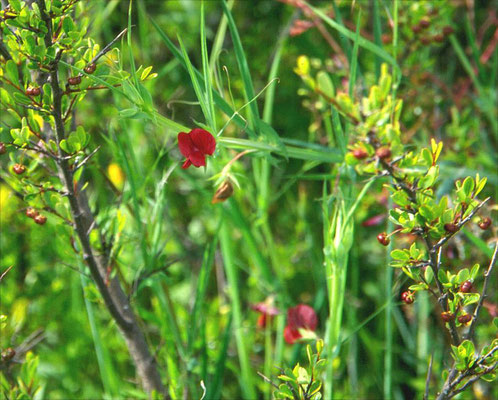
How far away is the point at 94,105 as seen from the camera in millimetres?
1679

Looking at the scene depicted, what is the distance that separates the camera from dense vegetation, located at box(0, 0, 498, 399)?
738 millimetres

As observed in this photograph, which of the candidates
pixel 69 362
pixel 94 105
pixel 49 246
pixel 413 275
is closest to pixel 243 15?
pixel 94 105

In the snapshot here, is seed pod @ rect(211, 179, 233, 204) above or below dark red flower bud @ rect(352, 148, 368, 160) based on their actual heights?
below

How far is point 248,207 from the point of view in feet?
5.40

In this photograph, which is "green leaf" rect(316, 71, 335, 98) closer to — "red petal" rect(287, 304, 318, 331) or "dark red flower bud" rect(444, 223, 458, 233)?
"dark red flower bud" rect(444, 223, 458, 233)

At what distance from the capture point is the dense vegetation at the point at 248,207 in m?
0.74

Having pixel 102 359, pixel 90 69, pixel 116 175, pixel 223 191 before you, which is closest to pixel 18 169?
pixel 90 69

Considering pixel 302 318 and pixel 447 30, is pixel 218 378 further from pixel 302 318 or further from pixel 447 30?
pixel 447 30

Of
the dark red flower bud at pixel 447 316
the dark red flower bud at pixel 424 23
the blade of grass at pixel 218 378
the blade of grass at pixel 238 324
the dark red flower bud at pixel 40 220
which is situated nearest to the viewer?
the dark red flower bud at pixel 447 316

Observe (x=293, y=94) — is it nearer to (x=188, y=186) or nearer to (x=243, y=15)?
(x=243, y=15)

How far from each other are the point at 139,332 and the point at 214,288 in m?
0.79

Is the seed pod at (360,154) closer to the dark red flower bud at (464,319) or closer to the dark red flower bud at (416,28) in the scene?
the dark red flower bud at (464,319)

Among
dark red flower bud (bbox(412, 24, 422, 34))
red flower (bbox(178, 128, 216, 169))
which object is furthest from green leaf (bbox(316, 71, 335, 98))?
dark red flower bud (bbox(412, 24, 422, 34))

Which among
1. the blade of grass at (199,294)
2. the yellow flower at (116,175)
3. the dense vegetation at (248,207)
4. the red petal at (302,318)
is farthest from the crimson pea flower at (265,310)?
the yellow flower at (116,175)
